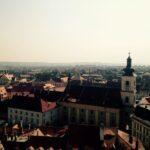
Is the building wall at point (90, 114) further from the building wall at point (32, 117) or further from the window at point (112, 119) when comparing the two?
the building wall at point (32, 117)

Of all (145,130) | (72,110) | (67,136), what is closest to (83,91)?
(72,110)

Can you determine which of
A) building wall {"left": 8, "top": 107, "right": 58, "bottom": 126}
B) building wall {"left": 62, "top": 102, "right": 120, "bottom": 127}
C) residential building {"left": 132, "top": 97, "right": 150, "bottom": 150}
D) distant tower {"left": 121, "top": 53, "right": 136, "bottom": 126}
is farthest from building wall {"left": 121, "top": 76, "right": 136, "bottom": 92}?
building wall {"left": 8, "top": 107, "right": 58, "bottom": 126}

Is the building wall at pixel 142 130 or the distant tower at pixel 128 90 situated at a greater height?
the distant tower at pixel 128 90

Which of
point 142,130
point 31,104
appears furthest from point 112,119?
point 31,104

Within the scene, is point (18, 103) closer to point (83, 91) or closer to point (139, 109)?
point (83, 91)

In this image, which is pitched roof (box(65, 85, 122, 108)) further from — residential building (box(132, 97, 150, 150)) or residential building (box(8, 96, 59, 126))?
residential building (box(132, 97, 150, 150))

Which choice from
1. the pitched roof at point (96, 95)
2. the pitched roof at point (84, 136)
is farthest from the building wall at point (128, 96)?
the pitched roof at point (84, 136)

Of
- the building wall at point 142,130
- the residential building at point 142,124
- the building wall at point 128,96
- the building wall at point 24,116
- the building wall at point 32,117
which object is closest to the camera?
the building wall at point 142,130
